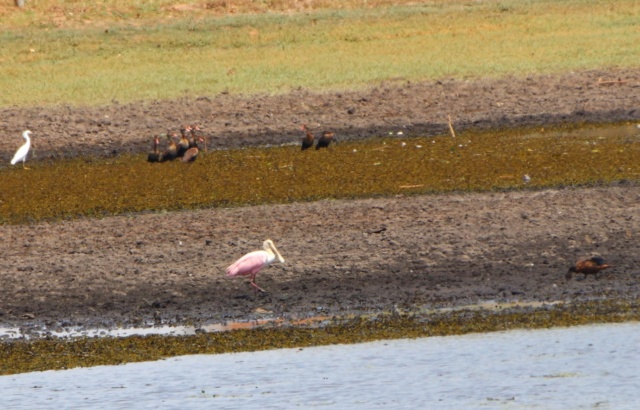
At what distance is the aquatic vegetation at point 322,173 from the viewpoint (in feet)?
50.9

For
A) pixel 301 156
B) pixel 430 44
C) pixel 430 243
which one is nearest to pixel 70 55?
pixel 430 44

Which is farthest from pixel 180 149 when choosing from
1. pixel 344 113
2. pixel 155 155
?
pixel 344 113

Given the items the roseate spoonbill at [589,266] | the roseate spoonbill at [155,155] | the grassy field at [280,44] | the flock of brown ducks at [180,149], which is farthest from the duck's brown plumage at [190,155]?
the roseate spoonbill at [589,266]

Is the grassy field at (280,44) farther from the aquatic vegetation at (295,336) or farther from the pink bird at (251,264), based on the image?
the aquatic vegetation at (295,336)

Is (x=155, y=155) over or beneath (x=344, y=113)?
beneath

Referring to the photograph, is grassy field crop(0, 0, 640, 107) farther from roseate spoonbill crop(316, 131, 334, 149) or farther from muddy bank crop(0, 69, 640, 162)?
roseate spoonbill crop(316, 131, 334, 149)

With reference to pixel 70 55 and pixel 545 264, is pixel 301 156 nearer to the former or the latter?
pixel 545 264

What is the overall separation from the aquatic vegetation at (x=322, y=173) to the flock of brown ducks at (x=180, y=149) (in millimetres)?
118

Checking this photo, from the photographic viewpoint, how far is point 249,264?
38.6 feet

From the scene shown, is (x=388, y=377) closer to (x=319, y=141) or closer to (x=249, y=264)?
(x=249, y=264)

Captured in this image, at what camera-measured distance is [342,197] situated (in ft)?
50.1

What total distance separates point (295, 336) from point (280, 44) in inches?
708

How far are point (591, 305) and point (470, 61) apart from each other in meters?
14.0

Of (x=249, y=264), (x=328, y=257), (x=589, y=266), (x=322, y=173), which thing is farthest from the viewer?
(x=322, y=173)
